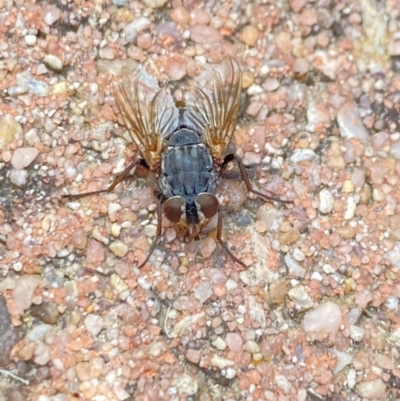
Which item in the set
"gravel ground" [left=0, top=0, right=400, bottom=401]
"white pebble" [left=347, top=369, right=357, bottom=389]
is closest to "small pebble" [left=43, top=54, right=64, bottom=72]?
"gravel ground" [left=0, top=0, right=400, bottom=401]

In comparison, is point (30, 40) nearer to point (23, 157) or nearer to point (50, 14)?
point (50, 14)

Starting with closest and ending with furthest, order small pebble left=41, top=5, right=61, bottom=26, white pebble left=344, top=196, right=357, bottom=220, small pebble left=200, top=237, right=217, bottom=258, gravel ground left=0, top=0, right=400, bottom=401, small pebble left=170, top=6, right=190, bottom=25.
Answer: gravel ground left=0, top=0, right=400, bottom=401 → small pebble left=200, top=237, right=217, bottom=258 → white pebble left=344, top=196, right=357, bottom=220 → small pebble left=41, top=5, right=61, bottom=26 → small pebble left=170, top=6, right=190, bottom=25

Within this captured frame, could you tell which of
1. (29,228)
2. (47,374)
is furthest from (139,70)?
(47,374)

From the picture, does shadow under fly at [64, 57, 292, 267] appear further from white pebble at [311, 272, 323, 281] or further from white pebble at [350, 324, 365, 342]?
white pebble at [350, 324, 365, 342]

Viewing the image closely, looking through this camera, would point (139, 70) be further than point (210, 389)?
Yes

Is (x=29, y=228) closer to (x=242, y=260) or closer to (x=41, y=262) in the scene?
(x=41, y=262)

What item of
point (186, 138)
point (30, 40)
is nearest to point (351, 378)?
point (186, 138)
